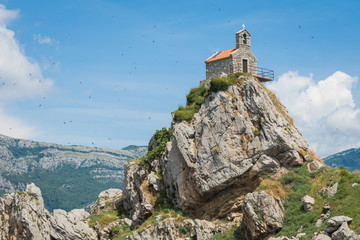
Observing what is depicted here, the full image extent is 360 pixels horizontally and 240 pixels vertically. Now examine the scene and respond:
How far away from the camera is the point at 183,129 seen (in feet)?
177

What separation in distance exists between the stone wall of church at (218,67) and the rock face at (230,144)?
7.60m

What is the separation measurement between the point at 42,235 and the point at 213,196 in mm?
22910

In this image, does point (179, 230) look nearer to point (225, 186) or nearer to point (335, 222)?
point (225, 186)

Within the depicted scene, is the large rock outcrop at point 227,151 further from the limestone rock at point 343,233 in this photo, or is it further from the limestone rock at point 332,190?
the limestone rock at point 343,233

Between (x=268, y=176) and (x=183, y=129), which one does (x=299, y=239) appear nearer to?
(x=268, y=176)

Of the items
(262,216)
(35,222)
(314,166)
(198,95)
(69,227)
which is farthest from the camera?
(198,95)

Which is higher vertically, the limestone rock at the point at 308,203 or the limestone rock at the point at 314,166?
the limestone rock at the point at 314,166

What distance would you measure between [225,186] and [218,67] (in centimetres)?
1929

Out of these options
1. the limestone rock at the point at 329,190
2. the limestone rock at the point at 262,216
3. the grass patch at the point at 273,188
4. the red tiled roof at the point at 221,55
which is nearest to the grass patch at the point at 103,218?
the grass patch at the point at 273,188

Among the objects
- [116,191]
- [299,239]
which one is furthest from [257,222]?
[116,191]

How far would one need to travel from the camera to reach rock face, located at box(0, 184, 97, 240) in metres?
56.2

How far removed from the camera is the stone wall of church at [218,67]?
198ft

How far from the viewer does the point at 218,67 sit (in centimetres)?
6178

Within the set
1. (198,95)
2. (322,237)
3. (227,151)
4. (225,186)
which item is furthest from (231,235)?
(198,95)
